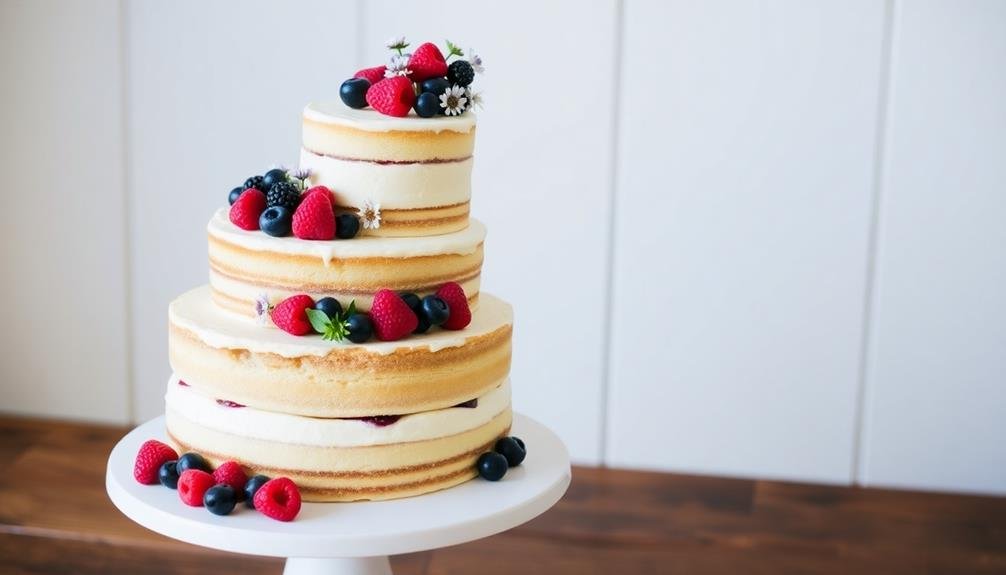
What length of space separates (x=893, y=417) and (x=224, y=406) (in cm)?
163

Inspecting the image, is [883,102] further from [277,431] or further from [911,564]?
[277,431]

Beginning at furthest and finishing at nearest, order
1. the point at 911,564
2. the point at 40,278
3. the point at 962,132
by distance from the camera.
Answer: the point at 40,278
the point at 962,132
the point at 911,564

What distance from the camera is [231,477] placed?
1306 millimetres

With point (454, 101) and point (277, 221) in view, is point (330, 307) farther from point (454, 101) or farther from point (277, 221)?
point (454, 101)

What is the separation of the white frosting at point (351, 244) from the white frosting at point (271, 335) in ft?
0.27

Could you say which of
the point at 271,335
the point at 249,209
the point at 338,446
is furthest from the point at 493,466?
the point at 249,209

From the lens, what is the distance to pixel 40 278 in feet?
9.25

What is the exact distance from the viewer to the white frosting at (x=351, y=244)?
51.6 inches

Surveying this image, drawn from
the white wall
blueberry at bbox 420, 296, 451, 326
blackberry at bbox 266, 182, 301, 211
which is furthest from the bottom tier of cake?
the white wall

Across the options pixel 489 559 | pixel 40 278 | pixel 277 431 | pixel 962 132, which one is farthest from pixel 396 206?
pixel 40 278

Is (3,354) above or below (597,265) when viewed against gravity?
below

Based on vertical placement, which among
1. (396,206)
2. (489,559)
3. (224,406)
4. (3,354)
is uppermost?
(396,206)

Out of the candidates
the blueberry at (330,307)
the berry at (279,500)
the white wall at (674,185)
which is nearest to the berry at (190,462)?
the berry at (279,500)

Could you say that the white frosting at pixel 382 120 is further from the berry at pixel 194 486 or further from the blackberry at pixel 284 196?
the berry at pixel 194 486
